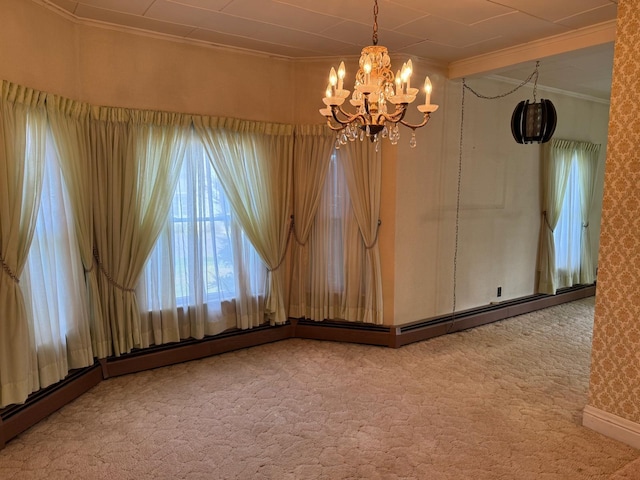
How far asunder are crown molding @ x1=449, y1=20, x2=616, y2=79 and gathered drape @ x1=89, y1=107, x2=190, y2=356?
9.23 ft

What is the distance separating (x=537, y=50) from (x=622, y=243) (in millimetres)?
1946

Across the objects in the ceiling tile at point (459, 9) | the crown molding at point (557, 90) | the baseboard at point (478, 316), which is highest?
the ceiling tile at point (459, 9)

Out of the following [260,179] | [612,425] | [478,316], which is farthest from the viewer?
[478,316]

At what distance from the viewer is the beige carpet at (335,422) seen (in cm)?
255

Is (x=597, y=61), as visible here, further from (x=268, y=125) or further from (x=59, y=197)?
(x=59, y=197)

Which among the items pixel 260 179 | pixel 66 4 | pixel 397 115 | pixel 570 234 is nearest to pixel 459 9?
pixel 397 115

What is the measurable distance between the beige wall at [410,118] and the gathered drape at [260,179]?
18 cm

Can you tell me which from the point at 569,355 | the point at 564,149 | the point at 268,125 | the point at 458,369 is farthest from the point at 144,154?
the point at 564,149

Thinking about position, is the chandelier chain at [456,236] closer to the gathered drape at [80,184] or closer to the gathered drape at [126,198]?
the gathered drape at [126,198]

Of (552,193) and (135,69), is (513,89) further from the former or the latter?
(135,69)

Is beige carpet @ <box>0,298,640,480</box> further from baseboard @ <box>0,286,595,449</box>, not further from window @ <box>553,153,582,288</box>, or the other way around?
window @ <box>553,153,582,288</box>

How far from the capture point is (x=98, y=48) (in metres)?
3.47

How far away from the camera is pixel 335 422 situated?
9.96 feet

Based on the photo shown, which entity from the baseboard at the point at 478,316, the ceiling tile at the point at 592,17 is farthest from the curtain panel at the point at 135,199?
the ceiling tile at the point at 592,17
